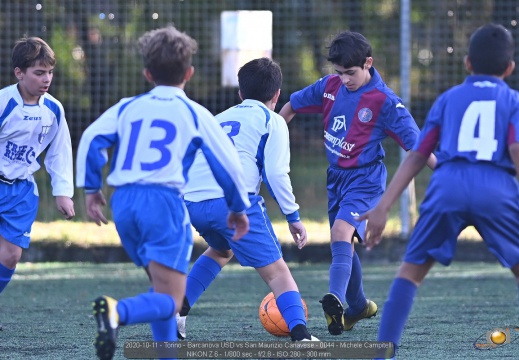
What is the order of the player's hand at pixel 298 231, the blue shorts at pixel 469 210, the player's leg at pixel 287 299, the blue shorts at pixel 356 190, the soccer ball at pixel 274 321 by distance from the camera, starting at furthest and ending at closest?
the blue shorts at pixel 356 190 < the soccer ball at pixel 274 321 < the player's hand at pixel 298 231 < the player's leg at pixel 287 299 < the blue shorts at pixel 469 210

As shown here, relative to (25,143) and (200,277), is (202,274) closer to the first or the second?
(200,277)

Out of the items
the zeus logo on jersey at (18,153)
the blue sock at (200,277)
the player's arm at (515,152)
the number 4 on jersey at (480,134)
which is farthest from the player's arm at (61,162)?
the player's arm at (515,152)

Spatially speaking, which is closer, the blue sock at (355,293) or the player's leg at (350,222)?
the player's leg at (350,222)

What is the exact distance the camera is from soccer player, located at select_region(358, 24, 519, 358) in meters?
4.25

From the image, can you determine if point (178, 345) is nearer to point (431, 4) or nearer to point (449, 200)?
point (449, 200)

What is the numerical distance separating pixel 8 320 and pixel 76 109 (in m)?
4.87

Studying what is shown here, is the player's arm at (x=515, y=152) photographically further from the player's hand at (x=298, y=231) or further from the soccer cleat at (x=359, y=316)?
the soccer cleat at (x=359, y=316)

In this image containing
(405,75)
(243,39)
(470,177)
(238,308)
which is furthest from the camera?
(243,39)

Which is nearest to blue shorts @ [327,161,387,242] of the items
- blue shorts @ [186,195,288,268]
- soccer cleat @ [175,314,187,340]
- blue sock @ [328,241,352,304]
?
blue sock @ [328,241,352,304]

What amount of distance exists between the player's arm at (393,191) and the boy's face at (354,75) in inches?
70.6

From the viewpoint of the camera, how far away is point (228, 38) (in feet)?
36.9

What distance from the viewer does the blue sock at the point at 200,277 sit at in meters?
5.95

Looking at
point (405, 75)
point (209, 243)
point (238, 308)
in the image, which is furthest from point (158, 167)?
point (405, 75)

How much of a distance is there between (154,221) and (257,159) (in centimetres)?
141
